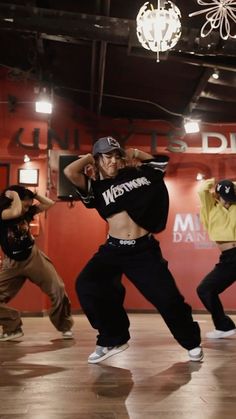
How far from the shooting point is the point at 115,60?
6285 mm

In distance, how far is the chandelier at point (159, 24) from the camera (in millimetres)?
3805

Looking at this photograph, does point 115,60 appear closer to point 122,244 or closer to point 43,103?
point 43,103

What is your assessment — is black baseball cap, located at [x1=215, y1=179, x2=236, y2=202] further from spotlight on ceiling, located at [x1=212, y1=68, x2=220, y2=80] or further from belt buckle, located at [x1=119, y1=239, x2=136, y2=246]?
spotlight on ceiling, located at [x1=212, y1=68, x2=220, y2=80]

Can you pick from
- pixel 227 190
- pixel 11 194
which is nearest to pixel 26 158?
pixel 11 194

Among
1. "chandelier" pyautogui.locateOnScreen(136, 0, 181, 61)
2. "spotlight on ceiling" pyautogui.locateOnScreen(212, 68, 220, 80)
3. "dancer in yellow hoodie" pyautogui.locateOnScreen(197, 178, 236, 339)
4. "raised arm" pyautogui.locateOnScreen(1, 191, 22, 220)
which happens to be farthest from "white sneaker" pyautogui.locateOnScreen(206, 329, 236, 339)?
"spotlight on ceiling" pyautogui.locateOnScreen(212, 68, 220, 80)

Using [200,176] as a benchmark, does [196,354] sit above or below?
below

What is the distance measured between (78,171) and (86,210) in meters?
4.25

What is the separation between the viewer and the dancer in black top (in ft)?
9.16

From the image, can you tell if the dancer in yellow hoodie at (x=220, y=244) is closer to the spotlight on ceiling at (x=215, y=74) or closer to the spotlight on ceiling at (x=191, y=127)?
the spotlight on ceiling at (x=215, y=74)

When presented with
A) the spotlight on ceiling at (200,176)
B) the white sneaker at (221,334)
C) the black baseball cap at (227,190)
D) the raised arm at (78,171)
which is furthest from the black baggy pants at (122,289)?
the spotlight on ceiling at (200,176)

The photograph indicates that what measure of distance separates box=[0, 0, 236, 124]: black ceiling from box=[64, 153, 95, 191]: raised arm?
7.99 ft

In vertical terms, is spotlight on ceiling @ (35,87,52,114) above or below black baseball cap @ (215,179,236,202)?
above

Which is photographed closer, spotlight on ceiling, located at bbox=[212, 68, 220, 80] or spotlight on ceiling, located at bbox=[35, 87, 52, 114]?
spotlight on ceiling, located at bbox=[212, 68, 220, 80]

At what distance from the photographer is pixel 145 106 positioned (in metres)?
7.61
